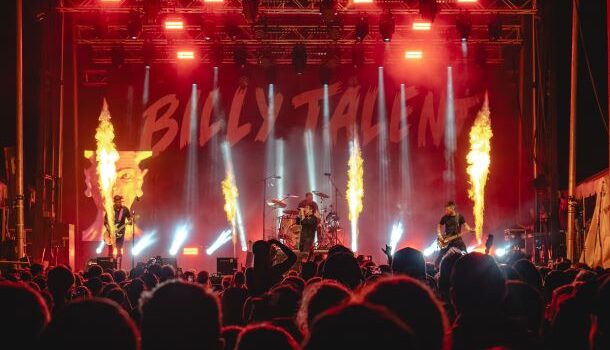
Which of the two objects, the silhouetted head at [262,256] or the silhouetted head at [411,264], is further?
the silhouetted head at [262,256]

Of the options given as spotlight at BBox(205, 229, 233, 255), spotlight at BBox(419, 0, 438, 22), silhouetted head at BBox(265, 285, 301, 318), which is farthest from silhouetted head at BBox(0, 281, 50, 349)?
spotlight at BBox(205, 229, 233, 255)

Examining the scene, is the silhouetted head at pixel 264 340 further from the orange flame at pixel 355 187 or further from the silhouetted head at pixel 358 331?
the orange flame at pixel 355 187

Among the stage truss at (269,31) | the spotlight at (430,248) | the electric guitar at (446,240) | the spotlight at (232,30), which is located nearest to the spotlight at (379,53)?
the stage truss at (269,31)

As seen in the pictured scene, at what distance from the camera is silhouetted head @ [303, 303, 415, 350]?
171cm

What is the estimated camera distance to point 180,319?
251cm

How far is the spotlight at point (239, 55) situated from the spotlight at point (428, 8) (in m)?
6.01

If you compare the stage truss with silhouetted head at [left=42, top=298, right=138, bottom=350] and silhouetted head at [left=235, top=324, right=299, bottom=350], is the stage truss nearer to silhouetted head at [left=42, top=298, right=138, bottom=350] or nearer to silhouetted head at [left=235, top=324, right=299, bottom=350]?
silhouetted head at [left=235, top=324, right=299, bottom=350]

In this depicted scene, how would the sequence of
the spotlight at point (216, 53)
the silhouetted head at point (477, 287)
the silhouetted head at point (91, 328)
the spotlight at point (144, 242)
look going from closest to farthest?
the silhouetted head at point (91, 328) → the silhouetted head at point (477, 287) → the spotlight at point (216, 53) → the spotlight at point (144, 242)

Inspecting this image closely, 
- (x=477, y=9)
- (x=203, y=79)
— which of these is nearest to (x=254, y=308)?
(x=477, y=9)

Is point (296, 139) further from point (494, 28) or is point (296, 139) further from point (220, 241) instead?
point (494, 28)

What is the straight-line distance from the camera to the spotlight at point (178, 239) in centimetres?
2306

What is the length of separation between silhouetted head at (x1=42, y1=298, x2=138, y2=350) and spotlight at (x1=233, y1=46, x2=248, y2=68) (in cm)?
1921

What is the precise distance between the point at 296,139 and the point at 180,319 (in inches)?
836

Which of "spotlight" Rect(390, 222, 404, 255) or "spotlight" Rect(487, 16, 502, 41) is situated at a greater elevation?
"spotlight" Rect(487, 16, 502, 41)
